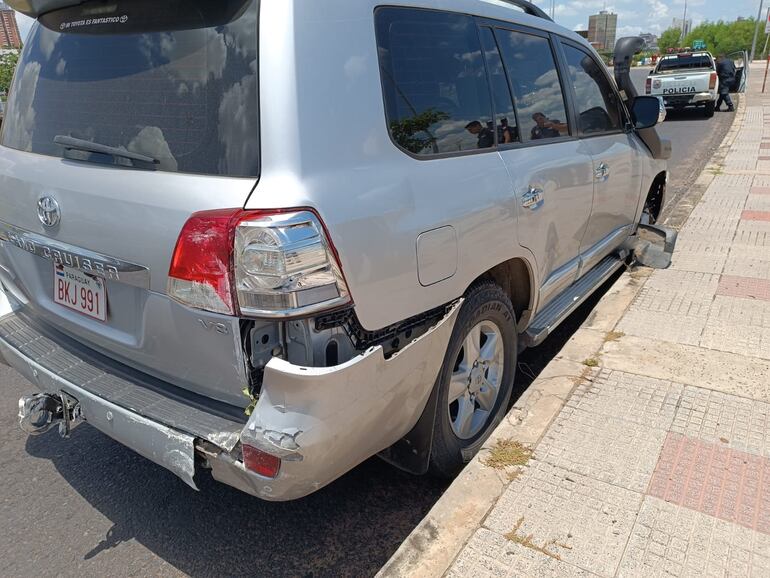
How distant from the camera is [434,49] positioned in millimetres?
2432

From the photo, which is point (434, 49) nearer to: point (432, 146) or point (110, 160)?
point (432, 146)

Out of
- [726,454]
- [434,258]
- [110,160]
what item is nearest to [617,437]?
[726,454]

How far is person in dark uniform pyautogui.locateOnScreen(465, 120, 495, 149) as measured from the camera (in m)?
2.61

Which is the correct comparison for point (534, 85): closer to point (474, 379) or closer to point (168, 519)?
point (474, 379)

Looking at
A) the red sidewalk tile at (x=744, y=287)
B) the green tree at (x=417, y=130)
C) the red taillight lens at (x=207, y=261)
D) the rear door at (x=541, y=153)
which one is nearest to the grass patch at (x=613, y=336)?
the rear door at (x=541, y=153)

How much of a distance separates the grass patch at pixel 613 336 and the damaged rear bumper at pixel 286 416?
1.87 m

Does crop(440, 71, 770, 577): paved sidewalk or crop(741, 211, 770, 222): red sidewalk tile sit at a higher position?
crop(741, 211, 770, 222): red sidewalk tile

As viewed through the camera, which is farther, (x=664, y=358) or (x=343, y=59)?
(x=664, y=358)

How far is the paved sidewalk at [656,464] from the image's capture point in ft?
7.06

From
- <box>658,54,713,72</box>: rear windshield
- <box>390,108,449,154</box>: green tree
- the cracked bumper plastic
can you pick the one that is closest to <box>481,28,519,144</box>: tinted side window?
<box>390,108,449,154</box>: green tree

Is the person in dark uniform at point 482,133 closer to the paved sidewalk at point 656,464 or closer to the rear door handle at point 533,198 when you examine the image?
the rear door handle at point 533,198

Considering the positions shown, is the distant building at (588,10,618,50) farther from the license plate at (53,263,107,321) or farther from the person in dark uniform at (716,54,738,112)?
the license plate at (53,263,107,321)

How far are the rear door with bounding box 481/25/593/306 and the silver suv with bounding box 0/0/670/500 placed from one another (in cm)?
4

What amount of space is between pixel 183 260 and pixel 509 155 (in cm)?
161
